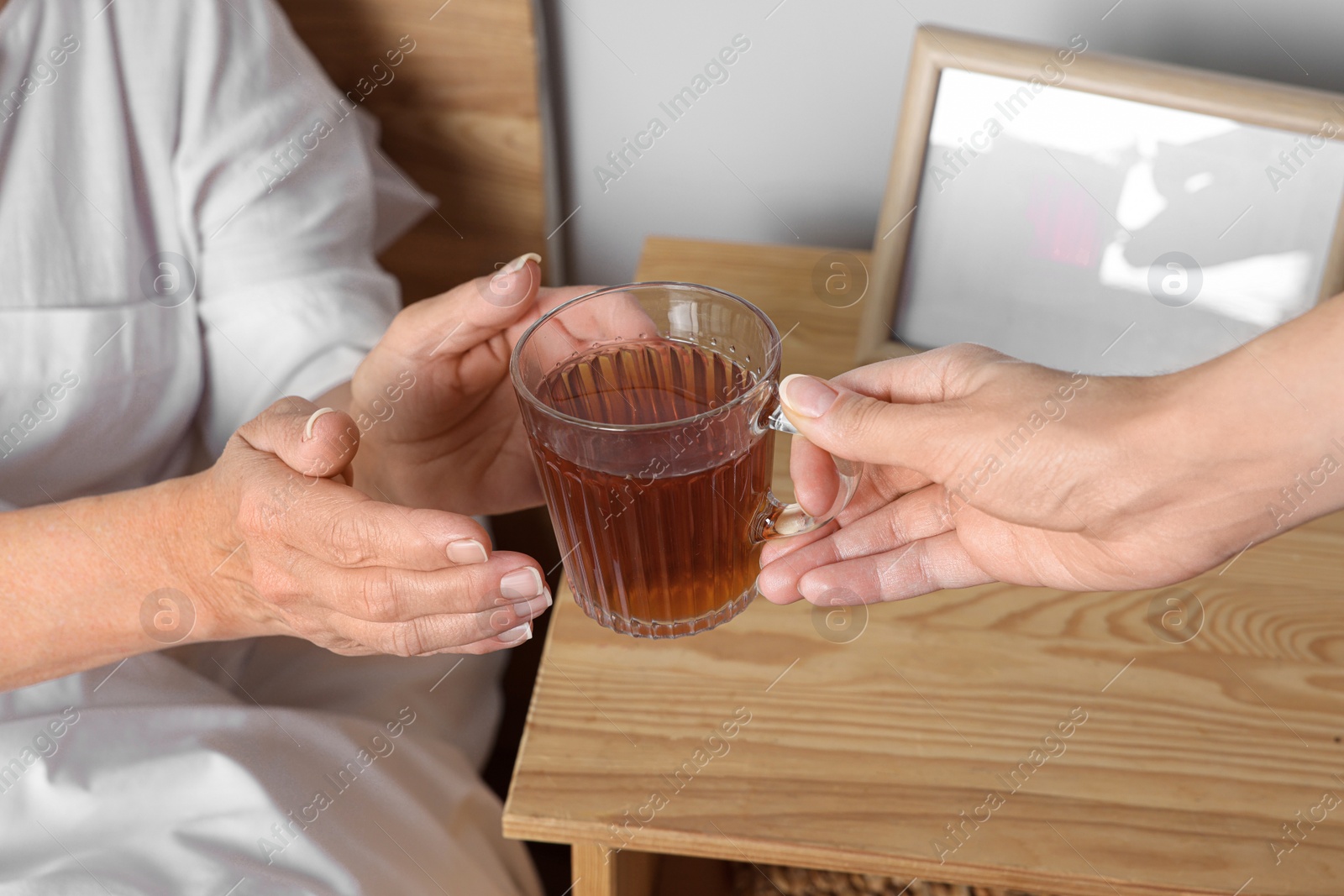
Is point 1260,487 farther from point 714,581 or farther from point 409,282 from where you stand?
point 409,282

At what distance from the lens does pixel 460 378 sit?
892 millimetres

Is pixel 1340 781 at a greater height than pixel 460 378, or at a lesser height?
lesser

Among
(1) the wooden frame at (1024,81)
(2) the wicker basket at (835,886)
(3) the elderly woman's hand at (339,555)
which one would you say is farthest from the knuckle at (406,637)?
(1) the wooden frame at (1024,81)

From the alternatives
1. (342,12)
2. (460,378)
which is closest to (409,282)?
(342,12)

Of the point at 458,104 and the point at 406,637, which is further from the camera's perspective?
the point at 458,104

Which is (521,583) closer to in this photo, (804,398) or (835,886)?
(804,398)

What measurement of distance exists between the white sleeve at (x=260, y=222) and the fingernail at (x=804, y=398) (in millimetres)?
530

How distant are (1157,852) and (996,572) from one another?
23 centimetres

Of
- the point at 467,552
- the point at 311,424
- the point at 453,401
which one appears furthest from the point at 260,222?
the point at 467,552

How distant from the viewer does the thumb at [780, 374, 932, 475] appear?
2.19 feet

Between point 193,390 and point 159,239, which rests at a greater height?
point 159,239

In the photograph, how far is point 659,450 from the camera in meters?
0.62

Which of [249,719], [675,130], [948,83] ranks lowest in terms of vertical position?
[249,719]

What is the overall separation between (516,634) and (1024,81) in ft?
2.46
